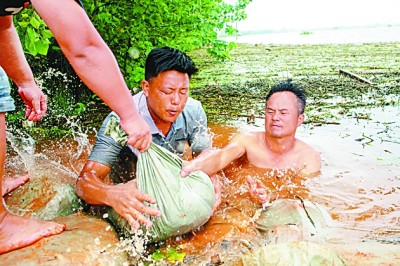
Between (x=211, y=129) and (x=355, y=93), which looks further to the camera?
(x=355, y=93)

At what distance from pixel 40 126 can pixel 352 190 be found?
14.2 feet

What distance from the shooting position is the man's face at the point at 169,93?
3502mm

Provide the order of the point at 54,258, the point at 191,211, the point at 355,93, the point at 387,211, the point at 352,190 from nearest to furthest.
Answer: the point at 54,258 < the point at 191,211 < the point at 387,211 < the point at 352,190 < the point at 355,93

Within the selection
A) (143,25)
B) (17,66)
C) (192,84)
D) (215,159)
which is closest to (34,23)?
(17,66)

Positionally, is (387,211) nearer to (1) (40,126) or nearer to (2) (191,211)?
(2) (191,211)

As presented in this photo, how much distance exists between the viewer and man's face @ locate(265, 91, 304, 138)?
456cm

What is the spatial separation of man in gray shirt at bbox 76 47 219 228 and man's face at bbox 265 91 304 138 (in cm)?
85

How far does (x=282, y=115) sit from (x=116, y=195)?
235cm

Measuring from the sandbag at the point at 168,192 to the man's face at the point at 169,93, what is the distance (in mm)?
725

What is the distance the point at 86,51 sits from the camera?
192cm

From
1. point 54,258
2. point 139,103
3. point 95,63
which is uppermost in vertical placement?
point 95,63

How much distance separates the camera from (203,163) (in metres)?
3.76

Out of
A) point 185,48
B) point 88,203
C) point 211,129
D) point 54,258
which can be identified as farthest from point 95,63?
point 185,48

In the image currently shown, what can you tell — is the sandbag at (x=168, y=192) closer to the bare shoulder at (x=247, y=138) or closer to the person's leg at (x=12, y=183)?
the person's leg at (x=12, y=183)
